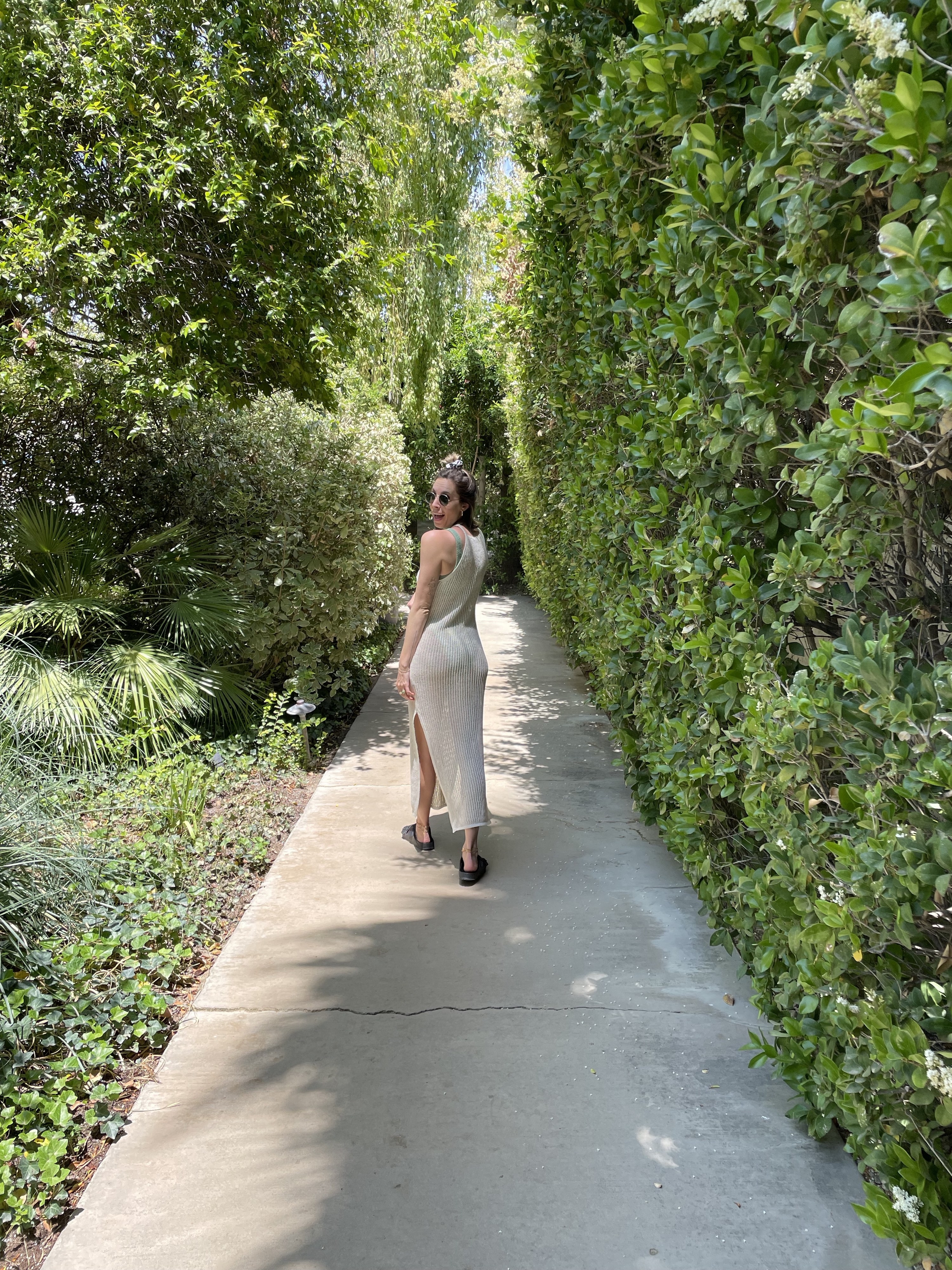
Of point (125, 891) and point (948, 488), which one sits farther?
point (125, 891)

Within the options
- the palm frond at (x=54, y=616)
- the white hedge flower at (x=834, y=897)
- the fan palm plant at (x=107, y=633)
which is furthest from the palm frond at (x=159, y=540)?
the white hedge flower at (x=834, y=897)

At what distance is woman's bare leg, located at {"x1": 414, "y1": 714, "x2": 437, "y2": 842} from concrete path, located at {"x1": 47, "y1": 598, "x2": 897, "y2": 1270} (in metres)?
0.29

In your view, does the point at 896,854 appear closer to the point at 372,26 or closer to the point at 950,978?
the point at 950,978

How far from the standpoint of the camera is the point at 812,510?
7.48 ft

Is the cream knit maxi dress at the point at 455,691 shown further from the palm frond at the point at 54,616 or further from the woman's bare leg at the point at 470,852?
the palm frond at the point at 54,616

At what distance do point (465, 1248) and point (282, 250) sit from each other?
240 inches

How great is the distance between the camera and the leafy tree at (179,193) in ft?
17.9

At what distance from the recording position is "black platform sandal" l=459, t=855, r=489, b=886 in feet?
13.8

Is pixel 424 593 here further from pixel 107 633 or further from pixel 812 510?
pixel 107 633

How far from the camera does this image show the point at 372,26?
770 centimetres

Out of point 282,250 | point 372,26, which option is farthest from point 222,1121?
point 372,26

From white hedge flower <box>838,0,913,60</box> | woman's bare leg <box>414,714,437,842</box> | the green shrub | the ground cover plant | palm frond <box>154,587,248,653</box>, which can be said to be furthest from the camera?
the green shrub

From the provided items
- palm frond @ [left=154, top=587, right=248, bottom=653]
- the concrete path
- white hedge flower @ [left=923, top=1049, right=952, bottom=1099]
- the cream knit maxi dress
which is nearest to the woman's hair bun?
the cream knit maxi dress

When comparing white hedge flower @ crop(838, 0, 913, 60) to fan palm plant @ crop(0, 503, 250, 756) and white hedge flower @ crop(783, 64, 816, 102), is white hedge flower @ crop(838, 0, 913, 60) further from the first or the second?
fan palm plant @ crop(0, 503, 250, 756)
